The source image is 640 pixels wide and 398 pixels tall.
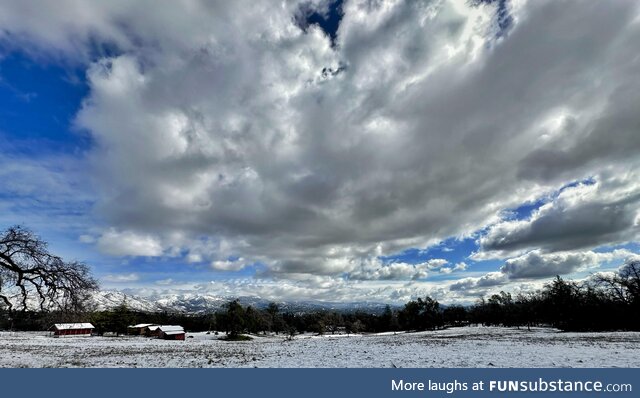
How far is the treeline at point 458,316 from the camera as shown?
6956cm

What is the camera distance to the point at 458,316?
154 meters

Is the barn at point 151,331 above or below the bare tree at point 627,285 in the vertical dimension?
below

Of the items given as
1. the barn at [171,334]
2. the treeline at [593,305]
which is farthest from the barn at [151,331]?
the treeline at [593,305]

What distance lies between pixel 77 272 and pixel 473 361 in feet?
79.4

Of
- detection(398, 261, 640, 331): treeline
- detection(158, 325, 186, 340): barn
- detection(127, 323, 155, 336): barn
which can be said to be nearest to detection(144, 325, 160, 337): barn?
detection(127, 323, 155, 336): barn

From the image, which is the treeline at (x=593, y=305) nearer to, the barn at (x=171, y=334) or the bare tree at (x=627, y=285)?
the bare tree at (x=627, y=285)

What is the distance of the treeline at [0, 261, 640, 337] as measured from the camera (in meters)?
69.6

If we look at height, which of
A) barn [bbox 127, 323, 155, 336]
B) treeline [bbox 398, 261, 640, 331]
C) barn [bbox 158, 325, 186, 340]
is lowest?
barn [bbox 127, 323, 155, 336]

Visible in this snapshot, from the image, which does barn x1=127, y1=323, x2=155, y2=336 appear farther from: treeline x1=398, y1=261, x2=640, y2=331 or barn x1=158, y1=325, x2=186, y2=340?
treeline x1=398, y1=261, x2=640, y2=331

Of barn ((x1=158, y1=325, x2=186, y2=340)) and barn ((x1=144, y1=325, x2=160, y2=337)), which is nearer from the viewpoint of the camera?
barn ((x1=158, y1=325, x2=186, y2=340))

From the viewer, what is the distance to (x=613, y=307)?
71.2 meters

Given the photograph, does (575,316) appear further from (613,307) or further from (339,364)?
(339,364)

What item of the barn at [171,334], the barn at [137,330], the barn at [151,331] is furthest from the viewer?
the barn at [137,330]
